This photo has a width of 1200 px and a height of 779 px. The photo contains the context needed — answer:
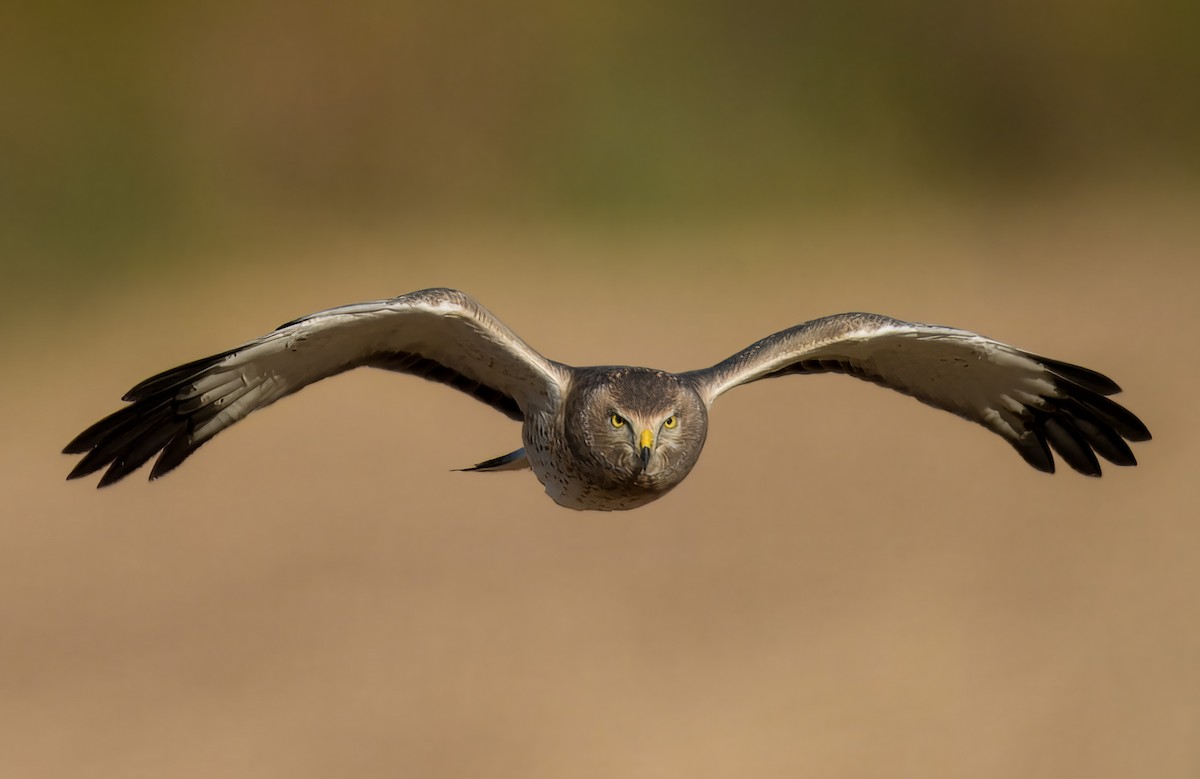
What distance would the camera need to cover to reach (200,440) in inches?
238

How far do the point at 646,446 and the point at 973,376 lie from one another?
2.19 m

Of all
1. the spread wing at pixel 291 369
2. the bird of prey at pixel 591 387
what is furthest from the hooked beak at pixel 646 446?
the spread wing at pixel 291 369

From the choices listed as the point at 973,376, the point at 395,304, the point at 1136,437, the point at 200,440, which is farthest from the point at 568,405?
the point at 1136,437

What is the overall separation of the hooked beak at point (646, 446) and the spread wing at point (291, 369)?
0.65m

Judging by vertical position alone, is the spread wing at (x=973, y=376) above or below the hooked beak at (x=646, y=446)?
above

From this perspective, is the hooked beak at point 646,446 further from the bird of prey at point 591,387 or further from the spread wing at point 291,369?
the spread wing at point 291,369

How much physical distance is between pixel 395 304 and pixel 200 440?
118cm

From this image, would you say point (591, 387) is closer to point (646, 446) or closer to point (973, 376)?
point (646, 446)

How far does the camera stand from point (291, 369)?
610 cm

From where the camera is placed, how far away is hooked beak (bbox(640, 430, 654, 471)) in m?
5.46

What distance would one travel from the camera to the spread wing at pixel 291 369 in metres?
5.64

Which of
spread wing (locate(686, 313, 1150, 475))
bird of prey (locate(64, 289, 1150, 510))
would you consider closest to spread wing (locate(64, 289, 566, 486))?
bird of prey (locate(64, 289, 1150, 510))

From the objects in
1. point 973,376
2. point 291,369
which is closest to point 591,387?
point 291,369

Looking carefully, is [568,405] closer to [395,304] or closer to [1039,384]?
[395,304]
